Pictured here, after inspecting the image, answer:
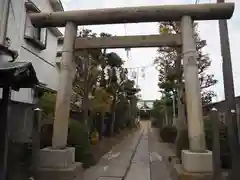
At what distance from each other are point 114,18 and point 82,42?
1.17 metres

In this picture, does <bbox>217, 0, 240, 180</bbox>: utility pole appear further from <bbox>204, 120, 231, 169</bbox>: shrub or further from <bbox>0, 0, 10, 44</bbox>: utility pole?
<bbox>0, 0, 10, 44</bbox>: utility pole

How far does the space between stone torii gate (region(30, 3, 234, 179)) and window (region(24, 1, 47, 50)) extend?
20.8 ft

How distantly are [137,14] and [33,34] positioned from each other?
867 cm

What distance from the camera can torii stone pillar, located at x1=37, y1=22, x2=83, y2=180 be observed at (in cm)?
597

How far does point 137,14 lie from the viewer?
21.8 feet

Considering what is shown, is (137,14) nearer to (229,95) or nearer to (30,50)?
(229,95)

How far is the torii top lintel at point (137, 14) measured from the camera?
626 centimetres

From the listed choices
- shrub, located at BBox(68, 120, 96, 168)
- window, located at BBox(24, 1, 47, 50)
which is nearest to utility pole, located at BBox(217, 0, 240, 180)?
shrub, located at BBox(68, 120, 96, 168)

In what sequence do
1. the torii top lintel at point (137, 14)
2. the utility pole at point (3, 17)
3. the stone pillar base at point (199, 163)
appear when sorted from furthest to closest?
the utility pole at point (3, 17) → the torii top lintel at point (137, 14) → the stone pillar base at point (199, 163)

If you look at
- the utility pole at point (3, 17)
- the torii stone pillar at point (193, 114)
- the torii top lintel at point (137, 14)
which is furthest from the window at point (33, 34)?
the torii stone pillar at point (193, 114)

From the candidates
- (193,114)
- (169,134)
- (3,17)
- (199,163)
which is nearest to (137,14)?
(193,114)

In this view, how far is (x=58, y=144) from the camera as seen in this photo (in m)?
6.36

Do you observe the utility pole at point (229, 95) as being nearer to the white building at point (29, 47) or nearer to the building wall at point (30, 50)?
the white building at point (29, 47)

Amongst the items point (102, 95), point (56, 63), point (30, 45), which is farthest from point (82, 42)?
point (56, 63)
